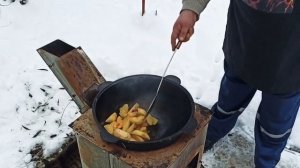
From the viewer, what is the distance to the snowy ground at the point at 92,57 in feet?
10.2

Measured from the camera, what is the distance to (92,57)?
Result: 3.87 meters

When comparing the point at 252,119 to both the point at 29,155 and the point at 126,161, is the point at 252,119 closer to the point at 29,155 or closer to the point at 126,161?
the point at 126,161

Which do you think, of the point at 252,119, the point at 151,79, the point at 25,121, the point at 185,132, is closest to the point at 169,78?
the point at 151,79

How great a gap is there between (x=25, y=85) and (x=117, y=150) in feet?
6.14

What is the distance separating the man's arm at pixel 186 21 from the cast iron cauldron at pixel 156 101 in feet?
1.12

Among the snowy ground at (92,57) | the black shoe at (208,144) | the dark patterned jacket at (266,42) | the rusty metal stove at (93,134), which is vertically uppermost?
the dark patterned jacket at (266,42)

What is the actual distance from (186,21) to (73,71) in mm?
851

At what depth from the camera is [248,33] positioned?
85.0 inches

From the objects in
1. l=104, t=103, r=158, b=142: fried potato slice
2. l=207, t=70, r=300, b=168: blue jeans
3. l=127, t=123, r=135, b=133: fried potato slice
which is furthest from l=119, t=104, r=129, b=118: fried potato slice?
l=207, t=70, r=300, b=168: blue jeans

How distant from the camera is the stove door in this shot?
2304 mm

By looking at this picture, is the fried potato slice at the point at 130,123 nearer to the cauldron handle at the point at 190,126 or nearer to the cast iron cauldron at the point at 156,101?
the cast iron cauldron at the point at 156,101

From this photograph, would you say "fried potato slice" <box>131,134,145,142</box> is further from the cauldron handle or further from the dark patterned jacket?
the dark patterned jacket

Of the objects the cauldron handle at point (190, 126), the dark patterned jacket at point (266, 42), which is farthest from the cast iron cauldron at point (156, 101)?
the dark patterned jacket at point (266, 42)

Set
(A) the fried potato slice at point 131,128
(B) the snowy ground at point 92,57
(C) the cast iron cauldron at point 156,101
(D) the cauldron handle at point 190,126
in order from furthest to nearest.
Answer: (B) the snowy ground at point 92,57
(C) the cast iron cauldron at point 156,101
(A) the fried potato slice at point 131,128
(D) the cauldron handle at point 190,126
